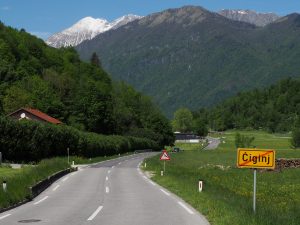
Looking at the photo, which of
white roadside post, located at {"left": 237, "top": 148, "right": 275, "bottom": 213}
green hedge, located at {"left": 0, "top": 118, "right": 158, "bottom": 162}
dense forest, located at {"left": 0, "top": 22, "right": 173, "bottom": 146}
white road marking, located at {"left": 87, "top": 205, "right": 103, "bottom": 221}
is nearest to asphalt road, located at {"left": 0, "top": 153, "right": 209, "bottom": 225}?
white road marking, located at {"left": 87, "top": 205, "right": 103, "bottom": 221}

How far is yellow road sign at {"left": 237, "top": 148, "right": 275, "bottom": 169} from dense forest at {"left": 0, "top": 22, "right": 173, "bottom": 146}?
95600 millimetres

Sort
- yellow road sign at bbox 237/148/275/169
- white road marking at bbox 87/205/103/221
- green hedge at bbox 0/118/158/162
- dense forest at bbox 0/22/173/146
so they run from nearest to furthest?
yellow road sign at bbox 237/148/275/169 < white road marking at bbox 87/205/103/221 < green hedge at bbox 0/118/158/162 < dense forest at bbox 0/22/173/146

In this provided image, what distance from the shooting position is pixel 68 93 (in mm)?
142000

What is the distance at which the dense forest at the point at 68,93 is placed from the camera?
122000 mm

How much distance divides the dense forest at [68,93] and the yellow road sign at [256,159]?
314 ft

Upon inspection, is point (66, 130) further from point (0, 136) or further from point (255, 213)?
point (255, 213)

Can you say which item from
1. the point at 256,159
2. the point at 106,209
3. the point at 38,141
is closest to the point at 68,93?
the point at 38,141

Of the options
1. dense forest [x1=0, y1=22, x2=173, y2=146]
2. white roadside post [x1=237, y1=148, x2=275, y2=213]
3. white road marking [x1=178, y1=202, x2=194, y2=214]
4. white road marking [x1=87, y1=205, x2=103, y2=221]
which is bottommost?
white road marking [x1=178, y1=202, x2=194, y2=214]

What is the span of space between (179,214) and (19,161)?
1816 inches

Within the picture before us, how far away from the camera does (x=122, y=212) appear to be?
19.8 metres

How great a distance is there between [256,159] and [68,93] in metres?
128

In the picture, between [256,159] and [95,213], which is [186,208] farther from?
[256,159]

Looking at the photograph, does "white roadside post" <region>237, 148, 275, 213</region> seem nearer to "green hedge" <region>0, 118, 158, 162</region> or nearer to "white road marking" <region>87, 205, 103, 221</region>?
"white road marking" <region>87, 205, 103, 221</region>

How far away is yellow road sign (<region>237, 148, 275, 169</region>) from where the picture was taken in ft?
54.9
